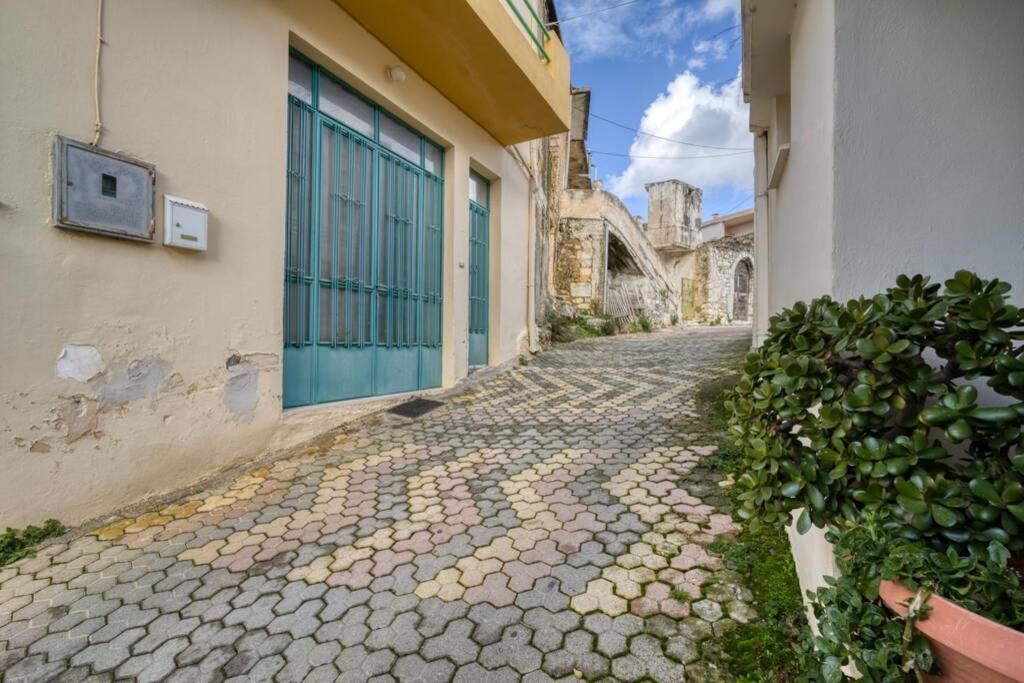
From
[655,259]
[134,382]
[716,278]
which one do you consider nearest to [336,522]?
[134,382]

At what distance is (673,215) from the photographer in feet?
70.8

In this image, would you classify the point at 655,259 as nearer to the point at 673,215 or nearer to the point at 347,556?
the point at 673,215

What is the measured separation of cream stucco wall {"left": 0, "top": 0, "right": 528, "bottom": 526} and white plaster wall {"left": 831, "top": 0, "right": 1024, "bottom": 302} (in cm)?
352

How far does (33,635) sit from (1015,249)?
374cm

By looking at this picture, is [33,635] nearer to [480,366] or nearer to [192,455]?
[192,455]

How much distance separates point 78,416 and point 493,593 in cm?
246

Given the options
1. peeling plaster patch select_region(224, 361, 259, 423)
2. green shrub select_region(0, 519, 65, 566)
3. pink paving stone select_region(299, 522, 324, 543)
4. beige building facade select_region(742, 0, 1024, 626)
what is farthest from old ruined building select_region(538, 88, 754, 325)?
green shrub select_region(0, 519, 65, 566)

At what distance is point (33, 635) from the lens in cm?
178

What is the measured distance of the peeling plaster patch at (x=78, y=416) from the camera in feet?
8.05

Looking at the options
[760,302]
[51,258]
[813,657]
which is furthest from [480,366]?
[813,657]

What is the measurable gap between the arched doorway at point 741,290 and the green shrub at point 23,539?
22.7 meters

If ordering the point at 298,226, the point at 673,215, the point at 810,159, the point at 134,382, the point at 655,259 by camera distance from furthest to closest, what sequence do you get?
the point at 673,215 < the point at 655,259 < the point at 298,226 < the point at 134,382 < the point at 810,159

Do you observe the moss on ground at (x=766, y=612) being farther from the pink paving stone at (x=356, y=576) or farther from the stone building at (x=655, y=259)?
the stone building at (x=655, y=259)

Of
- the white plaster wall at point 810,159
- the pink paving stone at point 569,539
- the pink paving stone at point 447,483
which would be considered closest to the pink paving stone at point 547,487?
the pink paving stone at point 569,539
